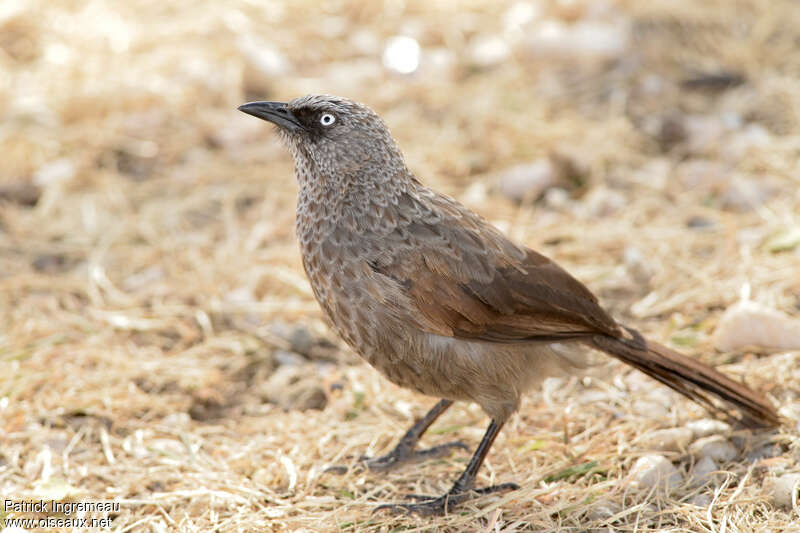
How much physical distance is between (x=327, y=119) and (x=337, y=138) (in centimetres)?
10

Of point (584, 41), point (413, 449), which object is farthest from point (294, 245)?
point (584, 41)

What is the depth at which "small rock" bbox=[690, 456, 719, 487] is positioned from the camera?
340 centimetres

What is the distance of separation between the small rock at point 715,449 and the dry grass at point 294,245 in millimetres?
65

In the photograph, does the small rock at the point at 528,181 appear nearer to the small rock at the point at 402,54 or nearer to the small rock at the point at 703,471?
the small rock at the point at 402,54

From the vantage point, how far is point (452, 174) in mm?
5953

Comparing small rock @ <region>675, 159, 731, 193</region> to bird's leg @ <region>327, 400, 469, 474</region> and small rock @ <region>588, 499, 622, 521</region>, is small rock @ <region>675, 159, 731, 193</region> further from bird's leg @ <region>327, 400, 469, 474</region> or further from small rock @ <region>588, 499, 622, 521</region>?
small rock @ <region>588, 499, 622, 521</region>

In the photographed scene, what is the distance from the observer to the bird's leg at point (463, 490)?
3.38 meters

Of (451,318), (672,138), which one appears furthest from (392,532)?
(672,138)

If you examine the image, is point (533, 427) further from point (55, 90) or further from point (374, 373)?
point (55, 90)

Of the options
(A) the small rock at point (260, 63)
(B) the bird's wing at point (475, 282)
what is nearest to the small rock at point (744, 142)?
(B) the bird's wing at point (475, 282)

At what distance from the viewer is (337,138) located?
364 centimetres

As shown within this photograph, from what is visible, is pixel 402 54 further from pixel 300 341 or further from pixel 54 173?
pixel 300 341

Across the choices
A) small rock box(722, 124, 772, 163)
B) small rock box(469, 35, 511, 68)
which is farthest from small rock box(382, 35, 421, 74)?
small rock box(722, 124, 772, 163)

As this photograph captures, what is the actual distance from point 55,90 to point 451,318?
15.4ft
